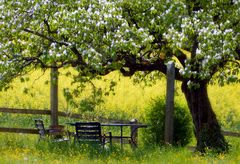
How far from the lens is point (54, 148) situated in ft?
49.4

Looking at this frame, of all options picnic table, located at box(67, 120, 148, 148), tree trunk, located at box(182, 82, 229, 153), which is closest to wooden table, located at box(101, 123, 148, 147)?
picnic table, located at box(67, 120, 148, 148)

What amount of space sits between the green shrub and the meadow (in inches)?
13.9

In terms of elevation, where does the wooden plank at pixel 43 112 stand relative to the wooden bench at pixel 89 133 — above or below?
above

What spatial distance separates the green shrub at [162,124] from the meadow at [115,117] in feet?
1.16

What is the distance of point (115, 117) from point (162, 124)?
6.52 m

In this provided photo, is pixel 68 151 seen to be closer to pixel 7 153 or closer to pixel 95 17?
pixel 7 153

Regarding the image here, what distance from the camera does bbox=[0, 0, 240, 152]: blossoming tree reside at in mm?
12961

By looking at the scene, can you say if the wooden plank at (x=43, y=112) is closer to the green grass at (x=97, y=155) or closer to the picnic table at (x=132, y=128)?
the picnic table at (x=132, y=128)

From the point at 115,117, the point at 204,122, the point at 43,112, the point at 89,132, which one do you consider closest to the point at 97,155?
the point at 89,132

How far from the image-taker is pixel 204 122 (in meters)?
15.6

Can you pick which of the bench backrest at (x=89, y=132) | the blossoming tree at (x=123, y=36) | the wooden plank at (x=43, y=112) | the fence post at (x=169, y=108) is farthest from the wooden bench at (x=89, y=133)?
the wooden plank at (x=43, y=112)

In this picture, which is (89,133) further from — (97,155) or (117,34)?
(117,34)

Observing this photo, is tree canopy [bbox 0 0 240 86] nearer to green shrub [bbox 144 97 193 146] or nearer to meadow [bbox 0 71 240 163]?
meadow [bbox 0 71 240 163]

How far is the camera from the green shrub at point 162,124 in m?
16.6
